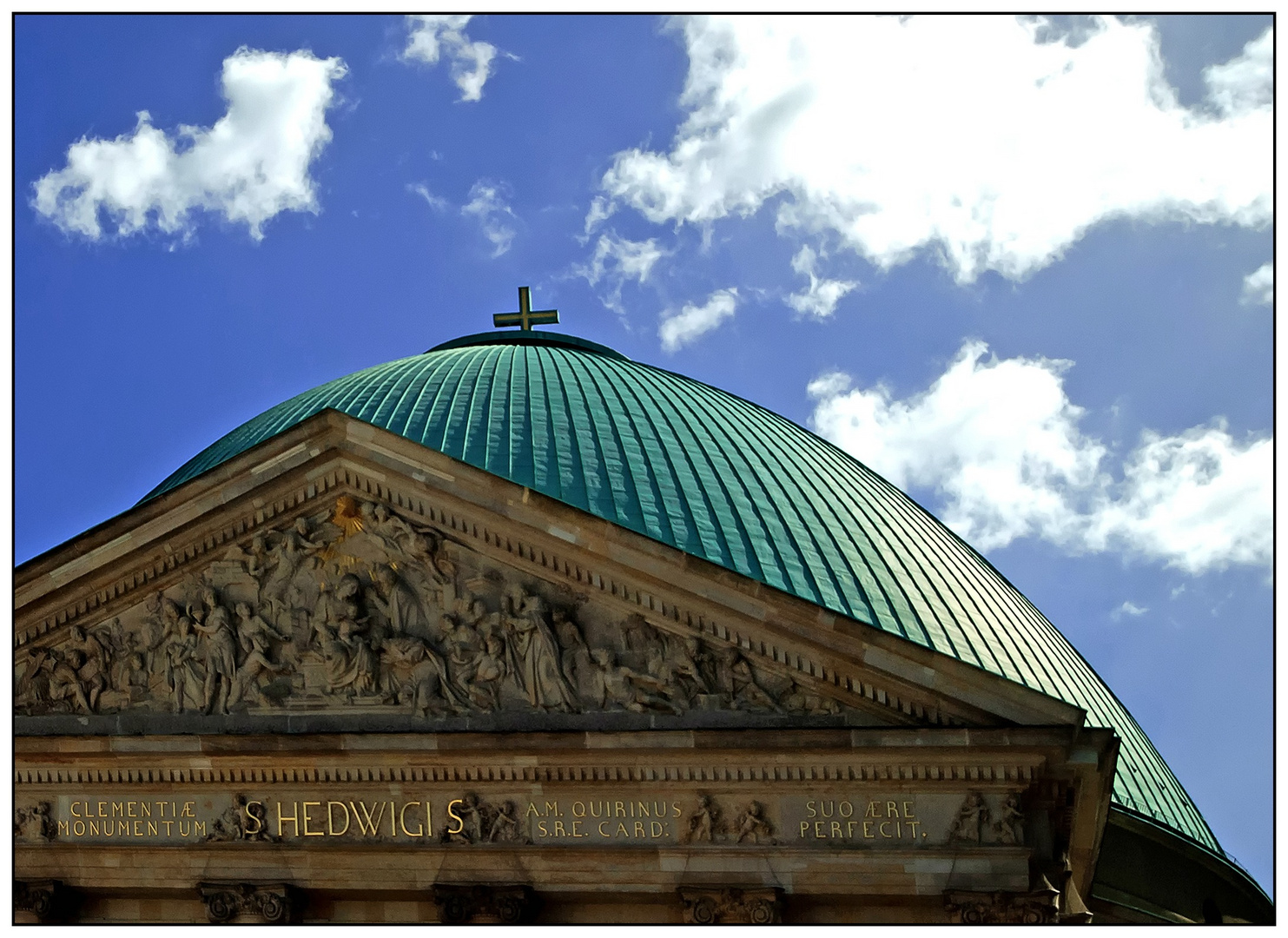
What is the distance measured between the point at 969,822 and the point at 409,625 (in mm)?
5800

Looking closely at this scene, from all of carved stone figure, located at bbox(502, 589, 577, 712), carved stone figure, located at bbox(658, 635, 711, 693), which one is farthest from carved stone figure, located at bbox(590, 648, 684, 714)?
carved stone figure, located at bbox(502, 589, 577, 712)

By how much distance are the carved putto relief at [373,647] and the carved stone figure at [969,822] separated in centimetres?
155

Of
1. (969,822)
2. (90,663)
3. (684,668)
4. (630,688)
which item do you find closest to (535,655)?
(630,688)

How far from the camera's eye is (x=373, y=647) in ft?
55.4

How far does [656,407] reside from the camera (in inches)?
919

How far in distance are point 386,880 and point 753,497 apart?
7.09m

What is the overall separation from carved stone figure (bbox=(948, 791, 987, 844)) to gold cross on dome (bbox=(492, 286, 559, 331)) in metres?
13.8

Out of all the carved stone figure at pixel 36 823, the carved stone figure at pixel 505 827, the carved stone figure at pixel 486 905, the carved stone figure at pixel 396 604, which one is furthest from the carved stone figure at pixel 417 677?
the carved stone figure at pixel 36 823

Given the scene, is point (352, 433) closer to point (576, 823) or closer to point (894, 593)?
point (576, 823)

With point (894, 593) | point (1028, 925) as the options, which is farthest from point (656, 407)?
point (1028, 925)

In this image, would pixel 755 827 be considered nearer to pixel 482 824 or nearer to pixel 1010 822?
pixel 1010 822

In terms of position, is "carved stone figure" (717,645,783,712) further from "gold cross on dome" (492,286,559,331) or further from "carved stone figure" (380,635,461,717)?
"gold cross on dome" (492,286,559,331)

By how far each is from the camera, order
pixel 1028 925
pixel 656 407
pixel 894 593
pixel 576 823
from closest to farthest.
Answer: pixel 1028 925 → pixel 576 823 → pixel 894 593 → pixel 656 407

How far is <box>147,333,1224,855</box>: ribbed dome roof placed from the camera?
66.5ft
